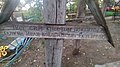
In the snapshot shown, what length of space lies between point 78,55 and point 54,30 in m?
2.86

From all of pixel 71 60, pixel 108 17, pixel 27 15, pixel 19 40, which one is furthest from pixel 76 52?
pixel 108 17

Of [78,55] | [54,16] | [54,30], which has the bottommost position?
[78,55]

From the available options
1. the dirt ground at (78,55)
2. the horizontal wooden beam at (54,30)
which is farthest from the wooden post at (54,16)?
the dirt ground at (78,55)

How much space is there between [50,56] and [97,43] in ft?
11.3

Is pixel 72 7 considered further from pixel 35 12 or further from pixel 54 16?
pixel 54 16

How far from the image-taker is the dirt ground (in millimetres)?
4164

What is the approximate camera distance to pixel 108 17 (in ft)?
23.4

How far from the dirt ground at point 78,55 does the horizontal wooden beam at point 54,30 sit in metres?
2.52

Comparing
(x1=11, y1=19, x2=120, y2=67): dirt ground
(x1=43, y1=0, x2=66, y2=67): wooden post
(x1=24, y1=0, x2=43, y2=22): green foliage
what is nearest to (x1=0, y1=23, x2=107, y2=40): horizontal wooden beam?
(x1=43, y1=0, x2=66, y2=67): wooden post

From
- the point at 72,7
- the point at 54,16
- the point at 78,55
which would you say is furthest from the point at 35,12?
the point at 54,16

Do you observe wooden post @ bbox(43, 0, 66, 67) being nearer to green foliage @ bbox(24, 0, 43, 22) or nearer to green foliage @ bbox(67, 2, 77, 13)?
green foliage @ bbox(24, 0, 43, 22)

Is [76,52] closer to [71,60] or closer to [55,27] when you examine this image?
[71,60]

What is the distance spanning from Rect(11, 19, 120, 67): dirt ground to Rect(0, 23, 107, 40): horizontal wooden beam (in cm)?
252

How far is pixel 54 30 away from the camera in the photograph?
164cm
